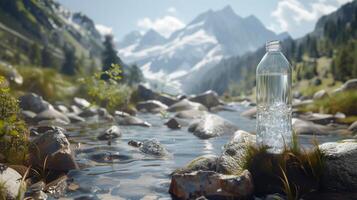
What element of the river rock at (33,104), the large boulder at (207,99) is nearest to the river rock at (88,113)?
the river rock at (33,104)

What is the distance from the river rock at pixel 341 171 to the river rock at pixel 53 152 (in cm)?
605

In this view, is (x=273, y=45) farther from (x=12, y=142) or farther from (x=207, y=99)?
(x=207, y=99)

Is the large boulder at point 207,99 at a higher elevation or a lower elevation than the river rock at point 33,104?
higher

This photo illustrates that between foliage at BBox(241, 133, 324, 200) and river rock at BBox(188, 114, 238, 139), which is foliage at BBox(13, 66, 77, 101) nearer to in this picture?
river rock at BBox(188, 114, 238, 139)

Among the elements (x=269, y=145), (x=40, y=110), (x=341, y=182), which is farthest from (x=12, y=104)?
(x=40, y=110)

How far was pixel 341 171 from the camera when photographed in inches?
293

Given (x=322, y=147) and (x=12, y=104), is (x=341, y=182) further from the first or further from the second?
(x=12, y=104)

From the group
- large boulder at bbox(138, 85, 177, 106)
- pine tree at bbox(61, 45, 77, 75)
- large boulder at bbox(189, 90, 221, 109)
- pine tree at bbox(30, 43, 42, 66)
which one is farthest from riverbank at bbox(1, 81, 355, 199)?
pine tree at bbox(30, 43, 42, 66)

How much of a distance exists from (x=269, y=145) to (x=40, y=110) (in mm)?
22737

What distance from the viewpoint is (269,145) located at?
27.5 ft

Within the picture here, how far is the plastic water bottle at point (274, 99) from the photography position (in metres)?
8.48

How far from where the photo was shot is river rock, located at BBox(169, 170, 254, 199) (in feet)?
23.5

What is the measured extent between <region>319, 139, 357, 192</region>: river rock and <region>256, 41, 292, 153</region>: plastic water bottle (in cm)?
96

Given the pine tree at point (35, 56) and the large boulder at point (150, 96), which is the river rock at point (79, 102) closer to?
the large boulder at point (150, 96)
